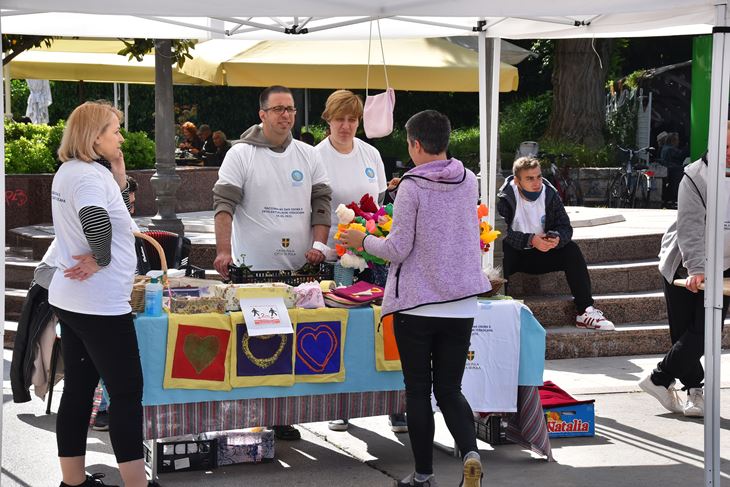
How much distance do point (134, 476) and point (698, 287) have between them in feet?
10.5

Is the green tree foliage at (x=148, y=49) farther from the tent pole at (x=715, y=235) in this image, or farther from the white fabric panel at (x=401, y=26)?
the tent pole at (x=715, y=235)

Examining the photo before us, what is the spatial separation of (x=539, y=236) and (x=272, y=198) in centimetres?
305

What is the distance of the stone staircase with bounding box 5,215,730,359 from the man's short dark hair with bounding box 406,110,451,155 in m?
3.88

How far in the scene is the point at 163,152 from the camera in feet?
33.1

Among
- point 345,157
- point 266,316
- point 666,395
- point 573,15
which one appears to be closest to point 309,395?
point 266,316

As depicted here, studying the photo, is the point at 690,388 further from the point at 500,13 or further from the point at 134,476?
the point at 134,476

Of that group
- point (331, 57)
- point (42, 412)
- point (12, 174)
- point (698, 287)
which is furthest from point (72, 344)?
point (12, 174)

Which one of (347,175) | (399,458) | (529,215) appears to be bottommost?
(399,458)

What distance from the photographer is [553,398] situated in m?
6.45

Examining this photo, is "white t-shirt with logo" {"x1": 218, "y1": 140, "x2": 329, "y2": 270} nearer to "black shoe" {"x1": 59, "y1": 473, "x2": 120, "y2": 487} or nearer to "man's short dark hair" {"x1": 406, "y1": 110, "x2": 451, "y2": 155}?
"man's short dark hair" {"x1": 406, "y1": 110, "x2": 451, "y2": 155}

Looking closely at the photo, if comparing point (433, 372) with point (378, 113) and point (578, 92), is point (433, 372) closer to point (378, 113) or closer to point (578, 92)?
point (378, 113)

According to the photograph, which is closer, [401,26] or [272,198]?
[272,198]

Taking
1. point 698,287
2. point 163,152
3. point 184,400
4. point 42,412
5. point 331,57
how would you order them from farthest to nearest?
1. point 331,57
2. point 163,152
3. point 42,412
4. point 698,287
5. point 184,400

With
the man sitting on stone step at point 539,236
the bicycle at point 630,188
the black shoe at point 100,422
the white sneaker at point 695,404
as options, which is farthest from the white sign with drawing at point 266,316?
the bicycle at point 630,188
